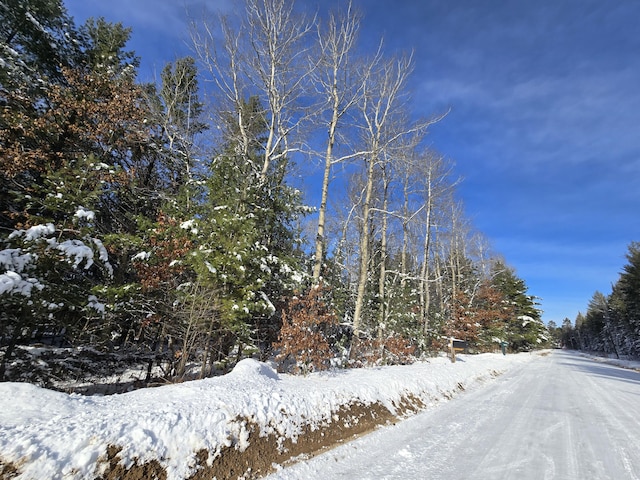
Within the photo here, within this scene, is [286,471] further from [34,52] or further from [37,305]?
→ [34,52]

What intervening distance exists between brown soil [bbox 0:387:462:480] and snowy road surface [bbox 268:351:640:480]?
0.20 meters

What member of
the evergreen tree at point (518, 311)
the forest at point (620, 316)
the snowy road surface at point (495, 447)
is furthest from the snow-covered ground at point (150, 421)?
the forest at point (620, 316)

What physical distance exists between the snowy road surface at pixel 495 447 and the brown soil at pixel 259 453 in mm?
199

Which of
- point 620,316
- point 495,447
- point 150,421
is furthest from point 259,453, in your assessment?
point 620,316

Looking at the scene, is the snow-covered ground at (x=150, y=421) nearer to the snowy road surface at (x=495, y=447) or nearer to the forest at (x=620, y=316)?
the snowy road surface at (x=495, y=447)

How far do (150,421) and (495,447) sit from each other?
181 inches

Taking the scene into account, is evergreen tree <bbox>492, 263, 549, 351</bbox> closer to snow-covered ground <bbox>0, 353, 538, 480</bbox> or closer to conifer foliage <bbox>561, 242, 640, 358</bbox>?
conifer foliage <bbox>561, 242, 640, 358</bbox>

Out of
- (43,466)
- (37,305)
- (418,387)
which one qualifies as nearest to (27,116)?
(37,305)

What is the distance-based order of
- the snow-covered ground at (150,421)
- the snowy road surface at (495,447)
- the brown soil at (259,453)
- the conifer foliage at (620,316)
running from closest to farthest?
1. the snow-covered ground at (150,421)
2. the brown soil at (259,453)
3. the snowy road surface at (495,447)
4. the conifer foliage at (620,316)

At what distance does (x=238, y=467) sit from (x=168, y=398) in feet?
4.05

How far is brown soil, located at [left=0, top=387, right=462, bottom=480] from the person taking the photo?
2.55 m

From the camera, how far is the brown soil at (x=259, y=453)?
2.55m

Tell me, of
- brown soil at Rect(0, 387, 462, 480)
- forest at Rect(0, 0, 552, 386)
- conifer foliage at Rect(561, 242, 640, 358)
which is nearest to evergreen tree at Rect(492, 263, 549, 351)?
conifer foliage at Rect(561, 242, 640, 358)

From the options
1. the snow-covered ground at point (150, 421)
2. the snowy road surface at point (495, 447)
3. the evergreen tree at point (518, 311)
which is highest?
the evergreen tree at point (518, 311)
